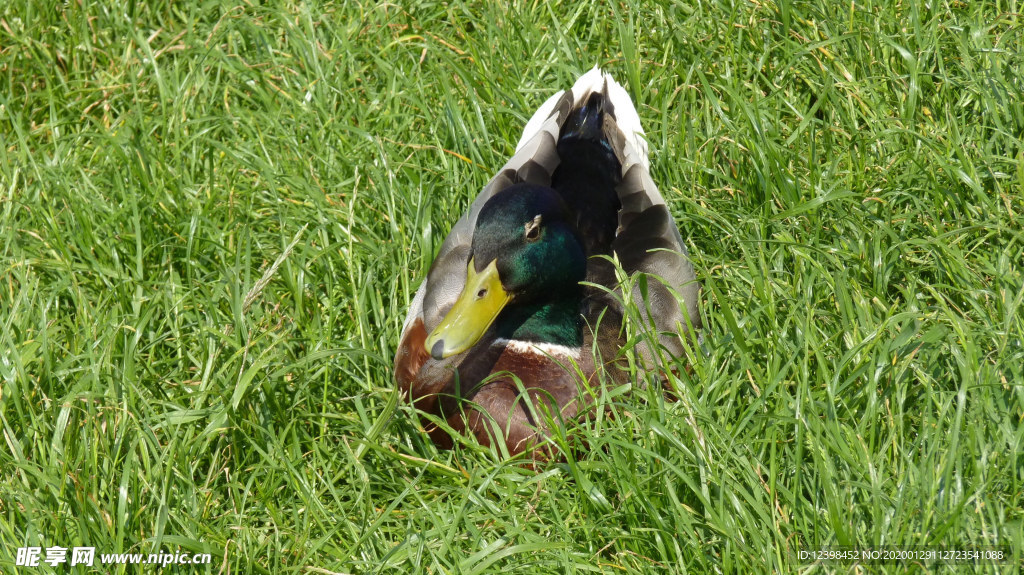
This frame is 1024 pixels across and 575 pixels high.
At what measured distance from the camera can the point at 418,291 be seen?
3012mm

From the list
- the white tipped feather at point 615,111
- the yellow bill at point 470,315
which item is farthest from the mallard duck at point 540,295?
the white tipped feather at point 615,111

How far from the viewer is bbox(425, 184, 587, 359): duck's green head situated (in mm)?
2498

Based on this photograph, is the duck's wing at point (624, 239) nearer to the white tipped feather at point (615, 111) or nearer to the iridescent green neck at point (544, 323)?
the white tipped feather at point (615, 111)

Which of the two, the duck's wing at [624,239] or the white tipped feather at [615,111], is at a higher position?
the white tipped feather at [615,111]

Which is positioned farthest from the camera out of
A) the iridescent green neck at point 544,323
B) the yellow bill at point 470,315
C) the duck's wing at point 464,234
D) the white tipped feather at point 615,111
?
the white tipped feather at point 615,111

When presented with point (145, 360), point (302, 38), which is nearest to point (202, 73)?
point (302, 38)

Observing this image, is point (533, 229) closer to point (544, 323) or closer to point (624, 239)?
point (544, 323)

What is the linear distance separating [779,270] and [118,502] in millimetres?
1829

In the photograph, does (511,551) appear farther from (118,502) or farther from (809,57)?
(809,57)

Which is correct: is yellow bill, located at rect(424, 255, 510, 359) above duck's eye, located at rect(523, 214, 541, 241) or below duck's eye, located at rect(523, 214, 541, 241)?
below

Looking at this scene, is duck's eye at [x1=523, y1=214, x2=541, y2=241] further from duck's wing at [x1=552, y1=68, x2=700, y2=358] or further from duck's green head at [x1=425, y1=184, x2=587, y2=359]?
duck's wing at [x1=552, y1=68, x2=700, y2=358]

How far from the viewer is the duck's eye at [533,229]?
2.52 meters

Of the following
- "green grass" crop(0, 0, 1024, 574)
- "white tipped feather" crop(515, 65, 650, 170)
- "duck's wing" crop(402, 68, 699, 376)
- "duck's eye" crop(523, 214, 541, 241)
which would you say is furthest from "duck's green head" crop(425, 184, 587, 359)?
"white tipped feather" crop(515, 65, 650, 170)

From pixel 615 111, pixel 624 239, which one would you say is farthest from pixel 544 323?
pixel 615 111
